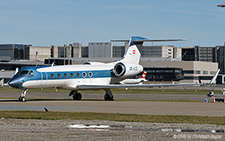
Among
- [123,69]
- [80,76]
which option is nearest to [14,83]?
[80,76]

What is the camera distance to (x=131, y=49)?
47562mm

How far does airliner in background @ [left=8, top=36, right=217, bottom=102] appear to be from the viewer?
38094mm

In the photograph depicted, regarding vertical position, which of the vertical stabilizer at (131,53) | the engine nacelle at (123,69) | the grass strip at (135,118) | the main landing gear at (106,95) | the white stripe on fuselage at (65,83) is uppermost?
the vertical stabilizer at (131,53)

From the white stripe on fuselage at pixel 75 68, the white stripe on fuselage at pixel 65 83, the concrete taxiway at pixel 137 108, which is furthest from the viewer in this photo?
the white stripe on fuselage at pixel 75 68

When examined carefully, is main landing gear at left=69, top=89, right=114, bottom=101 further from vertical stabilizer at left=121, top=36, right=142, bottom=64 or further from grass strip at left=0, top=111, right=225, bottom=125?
grass strip at left=0, top=111, right=225, bottom=125

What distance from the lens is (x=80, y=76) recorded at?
1647 inches

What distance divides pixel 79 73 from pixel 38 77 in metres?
4.74

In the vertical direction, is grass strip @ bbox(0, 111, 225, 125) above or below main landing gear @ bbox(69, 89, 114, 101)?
above

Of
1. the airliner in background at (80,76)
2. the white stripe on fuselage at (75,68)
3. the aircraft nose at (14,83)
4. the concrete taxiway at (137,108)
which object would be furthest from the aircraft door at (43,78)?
the concrete taxiway at (137,108)

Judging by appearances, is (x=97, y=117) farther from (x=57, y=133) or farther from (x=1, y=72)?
(x=1, y=72)

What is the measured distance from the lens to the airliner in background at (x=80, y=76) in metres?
38.1

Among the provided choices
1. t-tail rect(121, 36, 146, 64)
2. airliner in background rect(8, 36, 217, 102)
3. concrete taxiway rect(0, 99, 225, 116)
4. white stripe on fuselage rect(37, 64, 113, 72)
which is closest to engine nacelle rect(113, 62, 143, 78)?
airliner in background rect(8, 36, 217, 102)

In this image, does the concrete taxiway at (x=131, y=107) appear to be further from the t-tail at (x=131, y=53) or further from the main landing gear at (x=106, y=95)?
the t-tail at (x=131, y=53)

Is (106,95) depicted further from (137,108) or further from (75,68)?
(137,108)
